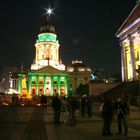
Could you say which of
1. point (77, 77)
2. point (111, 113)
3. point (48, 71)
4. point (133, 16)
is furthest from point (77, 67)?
point (111, 113)

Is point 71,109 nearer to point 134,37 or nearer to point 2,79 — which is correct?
point 134,37

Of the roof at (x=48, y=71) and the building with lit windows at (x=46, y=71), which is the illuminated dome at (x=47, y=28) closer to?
the building with lit windows at (x=46, y=71)

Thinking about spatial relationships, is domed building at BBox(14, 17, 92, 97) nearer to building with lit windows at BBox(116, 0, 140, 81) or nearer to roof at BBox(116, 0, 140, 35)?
building with lit windows at BBox(116, 0, 140, 81)

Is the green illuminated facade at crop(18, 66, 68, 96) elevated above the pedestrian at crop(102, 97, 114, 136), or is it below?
above

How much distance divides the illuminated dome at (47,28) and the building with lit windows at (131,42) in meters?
76.9

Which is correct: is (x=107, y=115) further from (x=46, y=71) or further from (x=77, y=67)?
(x=77, y=67)

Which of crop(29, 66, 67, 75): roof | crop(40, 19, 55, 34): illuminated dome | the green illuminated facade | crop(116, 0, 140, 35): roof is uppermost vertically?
crop(40, 19, 55, 34): illuminated dome

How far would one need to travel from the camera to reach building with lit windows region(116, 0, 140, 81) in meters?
63.4

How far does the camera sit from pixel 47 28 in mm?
147750

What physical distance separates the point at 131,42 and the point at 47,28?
86840 mm

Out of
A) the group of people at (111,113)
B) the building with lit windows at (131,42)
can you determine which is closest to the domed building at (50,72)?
the building with lit windows at (131,42)

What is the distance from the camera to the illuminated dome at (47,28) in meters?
147

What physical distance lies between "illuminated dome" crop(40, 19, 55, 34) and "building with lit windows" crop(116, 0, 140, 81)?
76854 mm

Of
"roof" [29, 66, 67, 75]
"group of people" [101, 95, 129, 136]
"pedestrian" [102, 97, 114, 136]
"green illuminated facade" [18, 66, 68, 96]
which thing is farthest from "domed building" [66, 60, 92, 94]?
"pedestrian" [102, 97, 114, 136]
